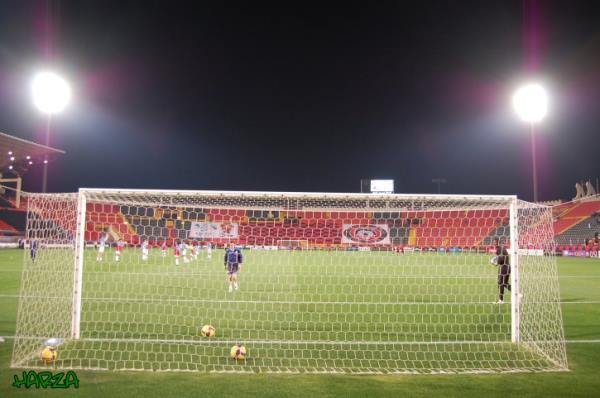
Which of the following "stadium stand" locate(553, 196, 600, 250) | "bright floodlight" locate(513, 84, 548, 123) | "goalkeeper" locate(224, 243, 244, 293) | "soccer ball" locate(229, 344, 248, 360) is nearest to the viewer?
"soccer ball" locate(229, 344, 248, 360)

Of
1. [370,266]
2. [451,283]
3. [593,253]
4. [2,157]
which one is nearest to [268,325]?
[2,157]

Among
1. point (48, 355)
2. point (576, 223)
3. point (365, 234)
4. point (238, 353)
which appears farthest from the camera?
point (576, 223)

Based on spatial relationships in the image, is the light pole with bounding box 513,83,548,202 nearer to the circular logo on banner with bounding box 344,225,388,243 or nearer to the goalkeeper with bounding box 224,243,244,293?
the circular logo on banner with bounding box 344,225,388,243

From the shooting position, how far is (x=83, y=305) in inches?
386

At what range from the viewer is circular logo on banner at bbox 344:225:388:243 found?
27.7m

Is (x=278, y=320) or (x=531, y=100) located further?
(x=531, y=100)

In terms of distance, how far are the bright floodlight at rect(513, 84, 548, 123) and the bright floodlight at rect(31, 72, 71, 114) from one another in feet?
84.9

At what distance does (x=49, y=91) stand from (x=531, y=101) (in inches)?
1064

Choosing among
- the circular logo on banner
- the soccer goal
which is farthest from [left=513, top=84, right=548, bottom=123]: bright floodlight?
the soccer goal

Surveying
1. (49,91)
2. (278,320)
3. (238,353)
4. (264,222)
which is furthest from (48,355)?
(49,91)

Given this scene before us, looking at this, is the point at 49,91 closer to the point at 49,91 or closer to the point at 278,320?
the point at 49,91

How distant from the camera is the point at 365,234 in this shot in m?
28.3

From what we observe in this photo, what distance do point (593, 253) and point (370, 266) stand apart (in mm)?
23067

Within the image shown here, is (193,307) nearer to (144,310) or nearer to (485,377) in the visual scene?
(144,310)
